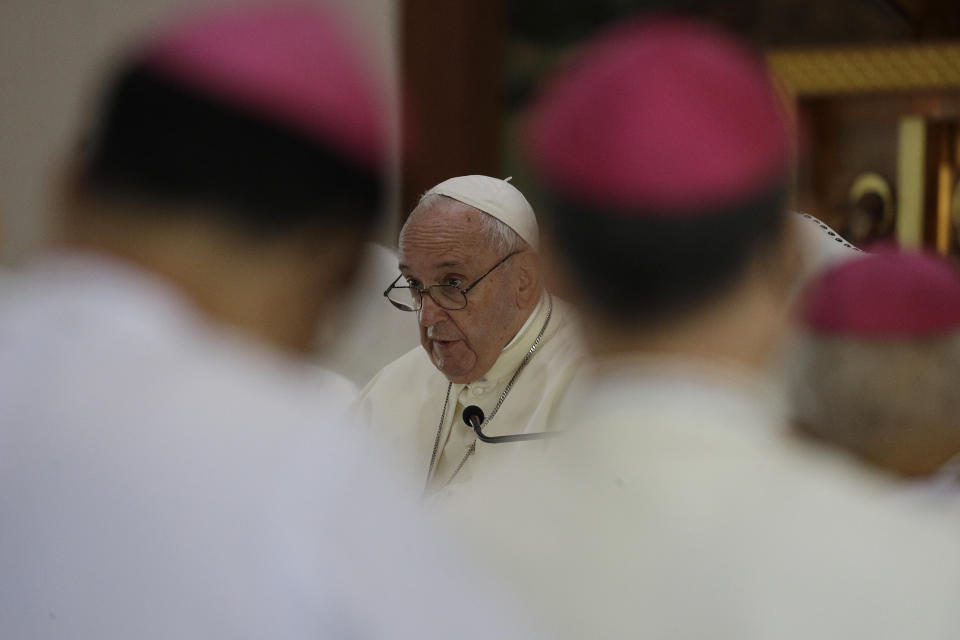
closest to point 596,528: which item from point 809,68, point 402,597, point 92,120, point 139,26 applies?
point 402,597

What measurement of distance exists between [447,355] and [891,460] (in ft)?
7.05

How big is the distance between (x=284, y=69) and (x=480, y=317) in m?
2.18

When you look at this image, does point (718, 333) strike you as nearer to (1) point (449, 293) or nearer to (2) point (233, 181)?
(2) point (233, 181)

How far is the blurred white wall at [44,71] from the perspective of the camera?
6379mm

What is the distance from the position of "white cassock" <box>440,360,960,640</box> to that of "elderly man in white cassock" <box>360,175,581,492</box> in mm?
2049

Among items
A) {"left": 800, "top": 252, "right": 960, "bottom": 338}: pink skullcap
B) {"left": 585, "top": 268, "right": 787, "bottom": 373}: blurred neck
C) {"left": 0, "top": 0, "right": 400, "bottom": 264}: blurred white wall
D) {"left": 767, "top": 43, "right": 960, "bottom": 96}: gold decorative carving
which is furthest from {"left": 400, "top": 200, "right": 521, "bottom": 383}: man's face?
{"left": 767, "top": 43, "right": 960, "bottom": 96}: gold decorative carving

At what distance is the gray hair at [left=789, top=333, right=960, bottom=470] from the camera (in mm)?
1318

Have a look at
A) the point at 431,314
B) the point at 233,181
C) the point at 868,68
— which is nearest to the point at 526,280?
the point at 431,314

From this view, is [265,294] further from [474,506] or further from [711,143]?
[711,143]

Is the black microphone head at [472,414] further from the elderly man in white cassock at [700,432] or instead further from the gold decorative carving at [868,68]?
the gold decorative carving at [868,68]

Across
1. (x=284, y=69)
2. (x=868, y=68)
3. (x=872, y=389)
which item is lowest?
(x=868, y=68)

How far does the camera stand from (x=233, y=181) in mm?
1203

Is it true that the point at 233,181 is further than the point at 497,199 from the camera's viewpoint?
No

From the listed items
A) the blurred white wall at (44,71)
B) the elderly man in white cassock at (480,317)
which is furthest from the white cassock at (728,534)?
the blurred white wall at (44,71)
